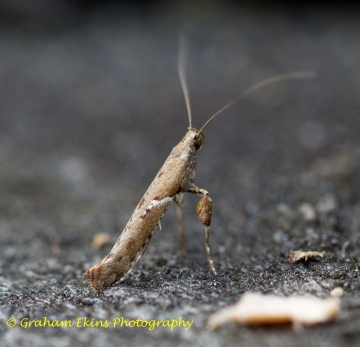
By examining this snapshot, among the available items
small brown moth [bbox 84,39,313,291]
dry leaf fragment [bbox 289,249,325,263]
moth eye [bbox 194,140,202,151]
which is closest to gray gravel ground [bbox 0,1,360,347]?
dry leaf fragment [bbox 289,249,325,263]

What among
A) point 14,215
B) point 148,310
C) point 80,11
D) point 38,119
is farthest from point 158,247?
point 80,11

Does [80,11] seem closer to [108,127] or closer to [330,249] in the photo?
[108,127]

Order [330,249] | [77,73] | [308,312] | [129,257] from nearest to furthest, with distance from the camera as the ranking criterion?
1. [308,312]
2. [129,257]
3. [330,249]
4. [77,73]

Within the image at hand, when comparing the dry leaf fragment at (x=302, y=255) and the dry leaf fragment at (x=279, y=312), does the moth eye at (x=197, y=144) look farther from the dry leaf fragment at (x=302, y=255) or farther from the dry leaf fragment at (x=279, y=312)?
the dry leaf fragment at (x=279, y=312)

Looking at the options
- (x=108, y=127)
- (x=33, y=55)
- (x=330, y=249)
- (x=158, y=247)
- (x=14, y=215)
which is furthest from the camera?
(x=33, y=55)

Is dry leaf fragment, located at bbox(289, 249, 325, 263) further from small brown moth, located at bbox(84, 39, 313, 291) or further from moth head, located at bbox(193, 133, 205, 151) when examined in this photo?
moth head, located at bbox(193, 133, 205, 151)
